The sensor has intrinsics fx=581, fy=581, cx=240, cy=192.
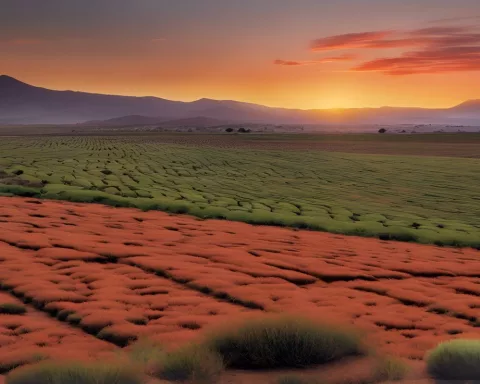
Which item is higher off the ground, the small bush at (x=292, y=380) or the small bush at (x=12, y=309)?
the small bush at (x=292, y=380)

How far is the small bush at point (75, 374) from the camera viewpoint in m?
4.48

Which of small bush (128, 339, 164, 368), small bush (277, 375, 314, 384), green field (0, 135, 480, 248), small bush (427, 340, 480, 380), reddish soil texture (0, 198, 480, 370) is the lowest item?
green field (0, 135, 480, 248)

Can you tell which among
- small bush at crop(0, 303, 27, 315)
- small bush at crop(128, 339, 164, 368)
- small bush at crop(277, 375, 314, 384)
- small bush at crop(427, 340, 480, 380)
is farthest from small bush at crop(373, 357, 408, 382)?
small bush at crop(0, 303, 27, 315)

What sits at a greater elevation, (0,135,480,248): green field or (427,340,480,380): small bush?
(427,340,480,380): small bush

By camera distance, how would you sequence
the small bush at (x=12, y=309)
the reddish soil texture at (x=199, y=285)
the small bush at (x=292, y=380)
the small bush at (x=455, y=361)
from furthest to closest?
the small bush at (x=12, y=309), the reddish soil texture at (x=199, y=285), the small bush at (x=455, y=361), the small bush at (x=292, y=380)

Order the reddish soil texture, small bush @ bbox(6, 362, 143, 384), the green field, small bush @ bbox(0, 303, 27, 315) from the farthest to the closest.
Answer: the green field
small bush @ bbox(0, 303, 27, 315)
the reddish soil texture
small bush @ bbox(6, 362, 143, 384)

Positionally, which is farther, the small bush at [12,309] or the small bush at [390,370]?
the small bush at [12,309]

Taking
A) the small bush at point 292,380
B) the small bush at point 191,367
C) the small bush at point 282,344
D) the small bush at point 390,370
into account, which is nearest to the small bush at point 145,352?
the small bush at point 191,367

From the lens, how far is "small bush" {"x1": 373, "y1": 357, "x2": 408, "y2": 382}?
4.92m

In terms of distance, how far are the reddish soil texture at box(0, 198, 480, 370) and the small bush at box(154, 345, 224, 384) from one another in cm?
70

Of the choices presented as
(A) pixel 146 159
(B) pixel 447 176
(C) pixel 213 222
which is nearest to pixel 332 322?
(C) pixel 213 222

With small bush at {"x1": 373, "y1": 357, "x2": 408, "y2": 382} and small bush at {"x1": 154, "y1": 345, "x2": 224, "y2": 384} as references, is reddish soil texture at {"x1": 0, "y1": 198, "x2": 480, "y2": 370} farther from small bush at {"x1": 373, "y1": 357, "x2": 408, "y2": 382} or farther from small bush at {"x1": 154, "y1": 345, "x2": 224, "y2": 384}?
small bush at {"x1": 154, "y1": 345, "x2": 224, "y2": 384}

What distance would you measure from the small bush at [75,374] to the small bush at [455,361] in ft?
8.27

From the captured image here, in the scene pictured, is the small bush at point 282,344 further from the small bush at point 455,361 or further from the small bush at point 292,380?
the small bush at point 455,361
